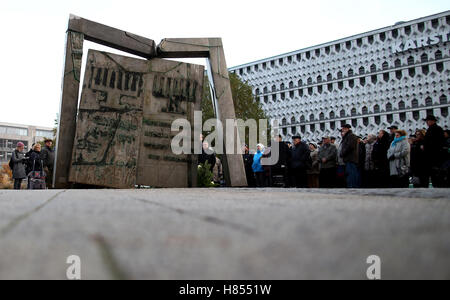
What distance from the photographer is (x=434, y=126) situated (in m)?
6.80

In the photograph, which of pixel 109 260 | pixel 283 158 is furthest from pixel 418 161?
pixel 109 260

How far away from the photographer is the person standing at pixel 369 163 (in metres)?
8.02

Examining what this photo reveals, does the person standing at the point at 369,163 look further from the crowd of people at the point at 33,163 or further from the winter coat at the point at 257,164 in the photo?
the crowd of people at the point at 33,163

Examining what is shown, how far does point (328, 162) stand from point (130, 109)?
4.44 metres

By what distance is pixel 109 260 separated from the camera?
0.56m

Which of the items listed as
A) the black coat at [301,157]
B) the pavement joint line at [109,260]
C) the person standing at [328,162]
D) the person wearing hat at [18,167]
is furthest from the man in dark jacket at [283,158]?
the pavement joint line at [109,260]

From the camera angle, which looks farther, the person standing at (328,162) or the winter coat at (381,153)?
the person standing at (328,162)

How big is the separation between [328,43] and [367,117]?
13341mm

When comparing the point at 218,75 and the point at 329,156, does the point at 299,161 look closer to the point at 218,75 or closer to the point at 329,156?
the point at 329,156

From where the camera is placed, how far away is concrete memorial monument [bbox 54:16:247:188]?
5.96 m

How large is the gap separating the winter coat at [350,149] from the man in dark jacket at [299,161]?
1168 mm

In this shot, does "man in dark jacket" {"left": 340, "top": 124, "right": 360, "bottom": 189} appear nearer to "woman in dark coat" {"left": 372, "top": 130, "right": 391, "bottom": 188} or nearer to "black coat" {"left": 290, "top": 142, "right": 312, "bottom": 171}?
"woman in dark coat" {"left": 372, "top": 130, "right": 391, "bottom": 188}
